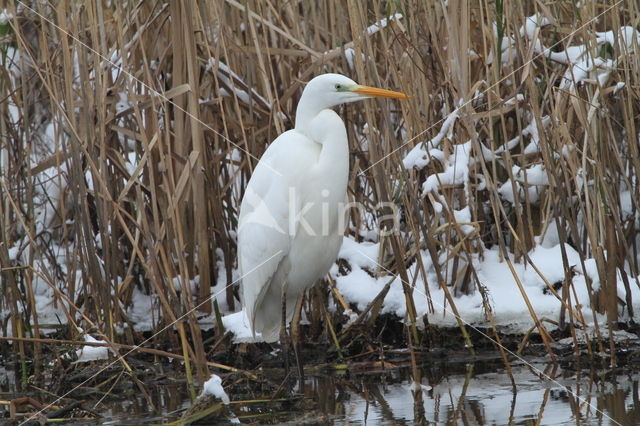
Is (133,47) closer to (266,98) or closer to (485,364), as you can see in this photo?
(266,98)

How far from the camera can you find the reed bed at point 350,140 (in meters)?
3.52

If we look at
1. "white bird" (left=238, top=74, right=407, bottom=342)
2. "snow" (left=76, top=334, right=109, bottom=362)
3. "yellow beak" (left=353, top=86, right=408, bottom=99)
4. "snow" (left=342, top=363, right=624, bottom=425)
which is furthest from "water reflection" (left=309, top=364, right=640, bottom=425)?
"yellow beak" (left=353, top=86, right=408, bottom=99)

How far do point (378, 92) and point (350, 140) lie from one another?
1.06 metres

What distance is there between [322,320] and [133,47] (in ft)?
5.11

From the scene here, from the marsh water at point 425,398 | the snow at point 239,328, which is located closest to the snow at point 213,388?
the marsh water at point 425,398

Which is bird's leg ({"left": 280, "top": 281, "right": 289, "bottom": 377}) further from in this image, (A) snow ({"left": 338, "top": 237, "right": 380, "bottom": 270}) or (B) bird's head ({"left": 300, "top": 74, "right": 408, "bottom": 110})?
(B) bird's head ({"left": 300, "top": 74, "right": 408, "bottom": 110})

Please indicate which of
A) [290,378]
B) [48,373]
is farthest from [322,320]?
[48,373]

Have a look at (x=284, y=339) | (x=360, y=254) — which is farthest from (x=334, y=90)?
(x=284, y=339)

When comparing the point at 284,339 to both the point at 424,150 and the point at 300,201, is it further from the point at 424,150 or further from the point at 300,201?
the point at 424,150

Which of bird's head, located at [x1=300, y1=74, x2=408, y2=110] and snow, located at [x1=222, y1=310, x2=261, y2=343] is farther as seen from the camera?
snow, located at [x1=222, y1=310, x2=261, y2=343]

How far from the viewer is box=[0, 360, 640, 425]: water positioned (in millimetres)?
2736

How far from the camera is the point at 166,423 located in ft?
9.18

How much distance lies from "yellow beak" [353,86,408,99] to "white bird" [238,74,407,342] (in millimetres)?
21

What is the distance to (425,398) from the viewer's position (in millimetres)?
3059
